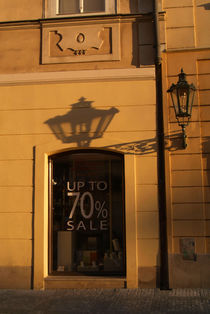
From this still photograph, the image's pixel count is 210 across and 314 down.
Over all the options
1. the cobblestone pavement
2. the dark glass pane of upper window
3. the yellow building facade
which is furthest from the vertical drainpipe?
the dark glass pane of upper window

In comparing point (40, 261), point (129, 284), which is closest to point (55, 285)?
point (40, 261)

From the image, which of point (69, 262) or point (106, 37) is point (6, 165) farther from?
point (106, 37)

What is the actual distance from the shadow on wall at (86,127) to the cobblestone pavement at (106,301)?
262cm

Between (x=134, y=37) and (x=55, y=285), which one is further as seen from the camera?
(x=134, y=37)

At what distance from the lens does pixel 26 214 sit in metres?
7.29

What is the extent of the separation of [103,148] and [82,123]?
65 centimetres

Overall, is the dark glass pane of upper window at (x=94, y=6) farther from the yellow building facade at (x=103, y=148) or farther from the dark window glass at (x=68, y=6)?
the dark window glass at (x=68, y=6)

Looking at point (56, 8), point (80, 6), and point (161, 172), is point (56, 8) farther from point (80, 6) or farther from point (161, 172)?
point (161, 172)

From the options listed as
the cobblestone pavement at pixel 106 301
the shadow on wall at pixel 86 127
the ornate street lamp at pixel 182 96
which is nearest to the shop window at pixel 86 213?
the shadow on wall at pixel 86 127

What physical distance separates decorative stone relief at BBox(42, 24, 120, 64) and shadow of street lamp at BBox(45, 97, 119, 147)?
953 millimetres

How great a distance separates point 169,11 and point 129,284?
17.9ft

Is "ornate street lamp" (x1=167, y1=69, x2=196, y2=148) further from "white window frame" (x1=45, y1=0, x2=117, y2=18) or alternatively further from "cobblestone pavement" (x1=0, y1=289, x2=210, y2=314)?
"cobblestone pavement" (x1=0, y1=289, x2=210, y2=314)

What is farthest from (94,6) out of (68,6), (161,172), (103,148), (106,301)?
(106,301)

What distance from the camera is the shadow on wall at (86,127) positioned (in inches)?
285
